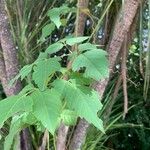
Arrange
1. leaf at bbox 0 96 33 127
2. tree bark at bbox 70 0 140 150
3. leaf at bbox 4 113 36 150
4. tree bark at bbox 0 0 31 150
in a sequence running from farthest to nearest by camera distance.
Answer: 1. tree bark at bbox 0 0 31 150
2. tree bark at bbox 70 0 140 150
3. leaf at bbox 4 113 36 150
4. leaf at bbox 0 96 33 127

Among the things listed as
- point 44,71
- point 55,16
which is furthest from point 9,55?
point 44,71

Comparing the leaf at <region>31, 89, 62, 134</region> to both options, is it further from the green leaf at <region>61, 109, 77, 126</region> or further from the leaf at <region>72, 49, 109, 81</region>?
the green leaf at <region>61, 109, 77, 126</region>

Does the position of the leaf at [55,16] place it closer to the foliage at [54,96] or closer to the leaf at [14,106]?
the foliage at [54,96]

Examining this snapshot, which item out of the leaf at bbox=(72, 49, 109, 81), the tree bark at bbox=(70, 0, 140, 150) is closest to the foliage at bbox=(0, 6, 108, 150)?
the leaf at bbox=(72, 49, 109, 81)

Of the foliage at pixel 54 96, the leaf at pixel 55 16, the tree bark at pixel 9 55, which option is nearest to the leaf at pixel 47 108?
the foliage at pixel 54 96

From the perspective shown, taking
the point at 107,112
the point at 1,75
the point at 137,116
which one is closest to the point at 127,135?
the point at 137,116

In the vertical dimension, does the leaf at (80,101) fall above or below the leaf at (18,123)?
above
